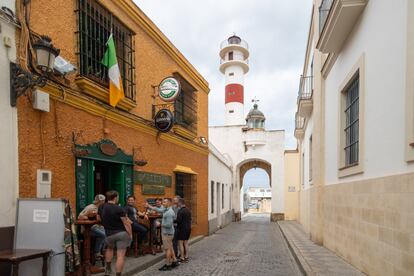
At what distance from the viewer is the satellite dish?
5906 mm

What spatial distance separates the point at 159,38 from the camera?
10.0 m

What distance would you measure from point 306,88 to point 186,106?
547 cm

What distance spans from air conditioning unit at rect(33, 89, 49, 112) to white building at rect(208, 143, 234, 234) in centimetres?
1024

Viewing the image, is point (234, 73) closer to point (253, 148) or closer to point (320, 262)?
point (253, 148)

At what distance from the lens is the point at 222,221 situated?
62.9 ft

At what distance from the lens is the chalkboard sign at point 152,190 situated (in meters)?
9.00

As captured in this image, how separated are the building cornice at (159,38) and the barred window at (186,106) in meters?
0.50

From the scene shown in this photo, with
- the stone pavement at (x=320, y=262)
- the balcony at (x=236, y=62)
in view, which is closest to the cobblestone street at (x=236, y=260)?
the stone pavement at (x=320, y=262)

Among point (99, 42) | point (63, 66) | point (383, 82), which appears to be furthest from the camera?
point (99, 42)

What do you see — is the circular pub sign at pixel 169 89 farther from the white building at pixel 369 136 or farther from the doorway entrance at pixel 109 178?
the white building at pixel 369 136

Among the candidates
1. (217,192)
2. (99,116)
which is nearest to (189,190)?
(217,192)

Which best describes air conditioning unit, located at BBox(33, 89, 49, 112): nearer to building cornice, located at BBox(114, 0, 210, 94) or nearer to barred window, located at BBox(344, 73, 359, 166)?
building cornice, located at BBox(114, 0, 210, 94)

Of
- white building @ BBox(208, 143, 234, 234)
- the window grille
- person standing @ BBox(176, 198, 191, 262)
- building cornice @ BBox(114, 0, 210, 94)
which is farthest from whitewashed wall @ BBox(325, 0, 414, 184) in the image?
white building @ BBox(208, 143, 234, 234)

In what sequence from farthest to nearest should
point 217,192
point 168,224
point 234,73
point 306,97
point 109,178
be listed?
point 234,73 < point 217,192 < point 306,97 < point 109,178 < point 168,224
